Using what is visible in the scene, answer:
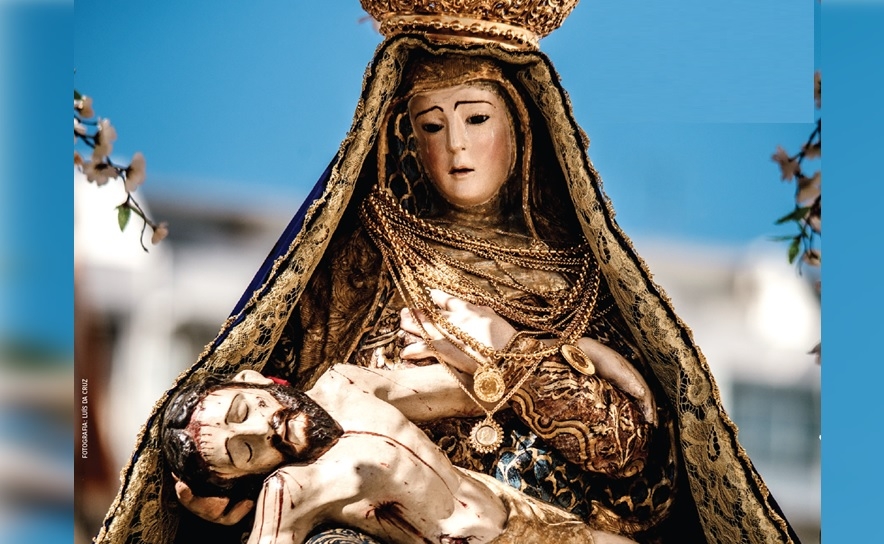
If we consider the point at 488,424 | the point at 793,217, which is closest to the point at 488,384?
the point at 488,424

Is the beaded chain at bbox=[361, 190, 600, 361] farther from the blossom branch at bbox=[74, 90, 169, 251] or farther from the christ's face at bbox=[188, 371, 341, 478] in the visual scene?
the blossom branch at bbox=[74, 90, 169, 251]

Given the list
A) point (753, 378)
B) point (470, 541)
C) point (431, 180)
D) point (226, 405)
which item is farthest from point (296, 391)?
point (753, 378)

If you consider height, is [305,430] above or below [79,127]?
below

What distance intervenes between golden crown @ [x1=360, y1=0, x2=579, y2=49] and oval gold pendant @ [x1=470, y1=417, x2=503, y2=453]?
2.44 feet

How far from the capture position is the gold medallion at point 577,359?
314 centimetres

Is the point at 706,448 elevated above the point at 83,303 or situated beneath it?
situated beneath

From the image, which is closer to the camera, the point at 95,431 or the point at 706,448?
the point at 706,448

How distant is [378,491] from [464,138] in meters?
0.75

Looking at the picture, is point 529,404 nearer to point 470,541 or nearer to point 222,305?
point 470,541

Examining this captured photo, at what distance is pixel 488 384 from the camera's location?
3.11 meters

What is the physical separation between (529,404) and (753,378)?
584 millimetres

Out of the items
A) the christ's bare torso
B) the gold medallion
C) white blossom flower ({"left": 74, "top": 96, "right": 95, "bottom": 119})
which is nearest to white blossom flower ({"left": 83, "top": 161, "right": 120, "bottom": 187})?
white blossom flower ({"left": 74, "top": 96, "right": 95, "bottom": 119})

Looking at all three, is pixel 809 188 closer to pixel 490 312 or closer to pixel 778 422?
pixel 778 422

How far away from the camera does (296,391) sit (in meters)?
2.93
